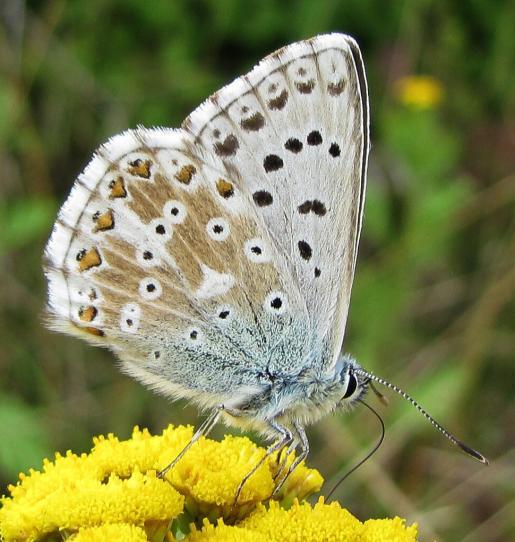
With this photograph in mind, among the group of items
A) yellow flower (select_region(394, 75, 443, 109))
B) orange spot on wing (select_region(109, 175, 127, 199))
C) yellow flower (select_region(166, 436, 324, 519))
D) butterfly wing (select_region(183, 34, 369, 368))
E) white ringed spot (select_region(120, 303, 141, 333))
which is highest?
yellow flower (select_region(394, 75, 443, 109))

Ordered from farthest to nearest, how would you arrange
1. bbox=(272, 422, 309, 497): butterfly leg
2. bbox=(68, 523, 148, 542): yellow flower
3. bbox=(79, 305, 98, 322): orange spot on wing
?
bbox=(79, 305, 98, 322): orange spot on wing
bbox=(272, 422, 309, 497): butterfly leg
bbox=(68, 523, 148, 542): yellow flower

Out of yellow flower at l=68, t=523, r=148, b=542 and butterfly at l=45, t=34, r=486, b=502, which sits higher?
butterfly at l=45, t=34, r=486, b=502

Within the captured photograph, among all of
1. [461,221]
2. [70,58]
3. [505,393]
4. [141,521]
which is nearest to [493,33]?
[461,221]

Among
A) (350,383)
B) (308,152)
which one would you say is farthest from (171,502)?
(308,152)

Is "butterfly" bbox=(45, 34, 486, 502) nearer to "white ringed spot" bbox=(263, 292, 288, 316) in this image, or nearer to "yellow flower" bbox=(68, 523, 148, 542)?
"white ringed spot" bbox=(263, 292, 288, 316)

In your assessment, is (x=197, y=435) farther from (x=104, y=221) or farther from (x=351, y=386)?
(x=104, y=221)

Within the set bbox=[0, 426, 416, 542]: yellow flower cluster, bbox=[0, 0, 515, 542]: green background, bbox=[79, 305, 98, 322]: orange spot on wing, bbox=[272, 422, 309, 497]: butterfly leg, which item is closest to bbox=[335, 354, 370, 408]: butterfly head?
bbox=[272, 422, 309, 497]: butterfly leg

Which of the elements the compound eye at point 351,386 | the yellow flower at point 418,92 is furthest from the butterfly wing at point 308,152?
the yellow flower at point 418,92

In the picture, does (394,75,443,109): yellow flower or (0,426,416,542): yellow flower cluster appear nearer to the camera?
(0,426,416,542): yellow flower cluster
